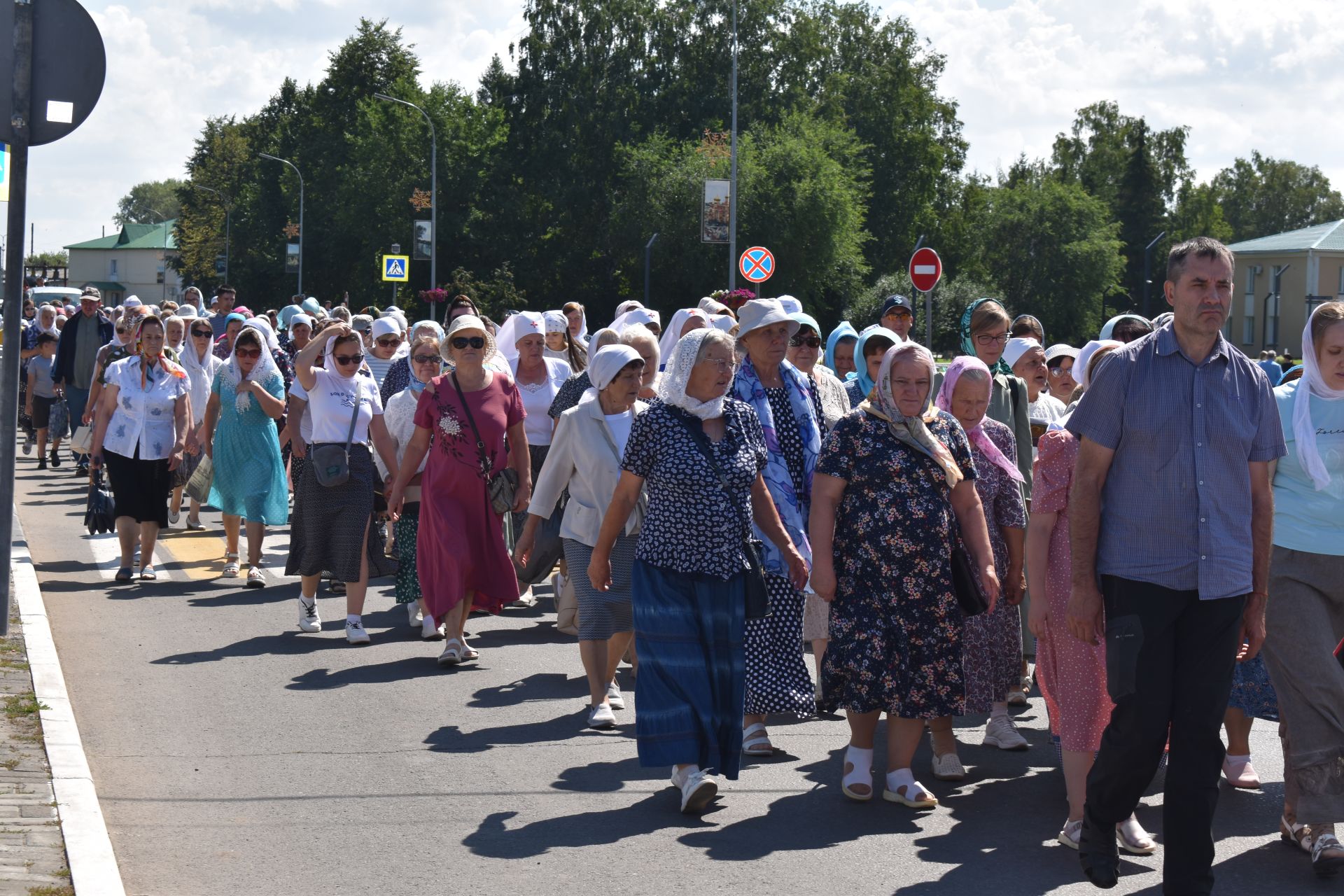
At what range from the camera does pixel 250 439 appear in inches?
466

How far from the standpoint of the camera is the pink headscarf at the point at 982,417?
22.3ft

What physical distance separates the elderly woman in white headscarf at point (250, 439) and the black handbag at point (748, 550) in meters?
5.98

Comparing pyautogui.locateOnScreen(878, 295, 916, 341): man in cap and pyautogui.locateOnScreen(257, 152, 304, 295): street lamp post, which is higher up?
pyautogui.locateOnScreen(257, 152, 304, 295): street lamp post

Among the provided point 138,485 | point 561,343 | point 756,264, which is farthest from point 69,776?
point 756,264

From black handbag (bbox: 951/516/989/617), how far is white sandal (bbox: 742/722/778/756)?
1.33 meters

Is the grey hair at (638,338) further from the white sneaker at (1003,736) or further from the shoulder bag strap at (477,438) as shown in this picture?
the white sneaker at (1003,736)

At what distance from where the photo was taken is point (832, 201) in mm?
62469

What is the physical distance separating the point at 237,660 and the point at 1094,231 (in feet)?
278

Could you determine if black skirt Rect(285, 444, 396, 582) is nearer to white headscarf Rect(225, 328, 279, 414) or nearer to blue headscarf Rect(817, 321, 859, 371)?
white headscarf Rect(225, 328, 279, 414)

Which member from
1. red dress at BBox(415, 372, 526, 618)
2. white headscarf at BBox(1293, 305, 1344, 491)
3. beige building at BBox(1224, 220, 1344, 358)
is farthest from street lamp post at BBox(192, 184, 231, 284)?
white headscarf at BBox(1293, 305, 1344, 491)

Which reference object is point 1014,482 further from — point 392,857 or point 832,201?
point 832,201

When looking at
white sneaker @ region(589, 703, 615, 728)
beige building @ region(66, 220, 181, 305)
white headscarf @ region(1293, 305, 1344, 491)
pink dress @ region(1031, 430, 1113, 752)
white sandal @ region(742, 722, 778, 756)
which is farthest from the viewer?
beige building @ region(66, 220, 181, 305)

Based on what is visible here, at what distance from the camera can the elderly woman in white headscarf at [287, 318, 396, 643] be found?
9.80 metres

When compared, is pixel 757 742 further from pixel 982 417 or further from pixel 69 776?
pixel 69 776
